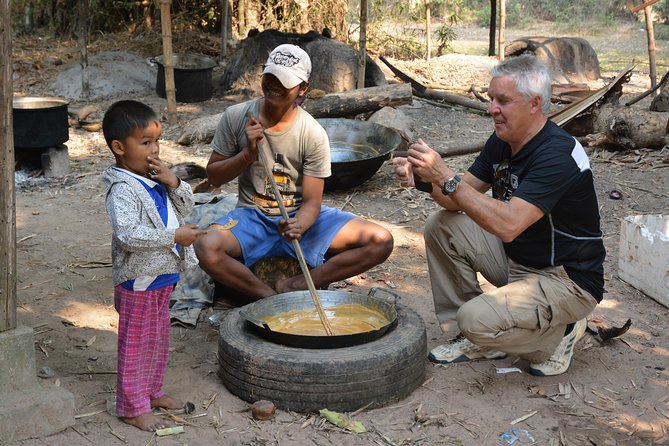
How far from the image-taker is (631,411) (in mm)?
3402

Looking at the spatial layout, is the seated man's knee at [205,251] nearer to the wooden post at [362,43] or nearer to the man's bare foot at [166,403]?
the man's bare foot at [166,403]

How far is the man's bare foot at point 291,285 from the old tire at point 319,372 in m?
0.87

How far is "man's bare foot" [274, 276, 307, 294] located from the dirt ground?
1.43ft

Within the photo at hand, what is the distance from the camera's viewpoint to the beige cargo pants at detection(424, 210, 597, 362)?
11.5 ft

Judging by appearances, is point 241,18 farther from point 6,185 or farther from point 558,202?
point 6,185

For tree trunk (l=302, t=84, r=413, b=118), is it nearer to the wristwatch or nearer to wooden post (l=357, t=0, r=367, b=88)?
wooden post (l=357, t=0, r=367, b=88)

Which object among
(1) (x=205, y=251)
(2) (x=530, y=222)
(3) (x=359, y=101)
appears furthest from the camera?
(3) (x=359, y=101)

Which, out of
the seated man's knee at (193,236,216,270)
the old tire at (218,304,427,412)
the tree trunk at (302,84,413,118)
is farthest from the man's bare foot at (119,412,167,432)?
the tree trunk at (302,84,413,118)

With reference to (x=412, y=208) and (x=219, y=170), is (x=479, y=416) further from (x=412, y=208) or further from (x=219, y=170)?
(x=412, y=208)

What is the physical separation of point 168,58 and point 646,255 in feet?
21.6

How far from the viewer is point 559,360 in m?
3.72

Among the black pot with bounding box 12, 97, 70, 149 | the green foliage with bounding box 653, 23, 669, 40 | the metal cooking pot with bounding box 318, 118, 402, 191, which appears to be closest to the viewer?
the metal cooking pot with bounding box 318, 118, 402, 191

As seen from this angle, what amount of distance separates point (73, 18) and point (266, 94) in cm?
1162

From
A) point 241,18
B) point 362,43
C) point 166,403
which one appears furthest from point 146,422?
point 241,18
